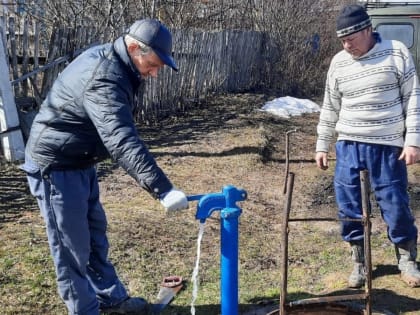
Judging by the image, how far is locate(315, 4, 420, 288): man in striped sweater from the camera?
3.41 metres

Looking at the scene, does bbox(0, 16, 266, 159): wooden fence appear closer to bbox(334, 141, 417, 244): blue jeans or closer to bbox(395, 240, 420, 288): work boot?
bbox(334, 141, 417, 244): blue jeans

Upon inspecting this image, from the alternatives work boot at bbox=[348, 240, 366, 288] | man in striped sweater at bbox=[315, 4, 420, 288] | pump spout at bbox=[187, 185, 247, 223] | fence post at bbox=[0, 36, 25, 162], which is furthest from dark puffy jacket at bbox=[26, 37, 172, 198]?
fence post at bbox=[0, 36, 25, 162]

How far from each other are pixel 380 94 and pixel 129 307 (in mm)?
1954

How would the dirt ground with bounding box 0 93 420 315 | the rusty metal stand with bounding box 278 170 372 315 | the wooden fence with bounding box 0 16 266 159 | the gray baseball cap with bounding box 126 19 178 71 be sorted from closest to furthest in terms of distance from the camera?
the gray baseball cap with bounding box 126 19 178 71, the rusty metal stand with bounding box 278 170 372 315, the dirt ground with bounding box 0 93 420 315, the wooden fence with bounding box 0 16 266 159

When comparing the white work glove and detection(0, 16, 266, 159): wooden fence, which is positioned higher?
detection(0, 16, 266, 159): wooden fence

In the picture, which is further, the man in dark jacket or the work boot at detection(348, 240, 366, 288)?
the work boot at detection(348, 240, 366, 288)

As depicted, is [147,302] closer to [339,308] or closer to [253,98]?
[339,308]

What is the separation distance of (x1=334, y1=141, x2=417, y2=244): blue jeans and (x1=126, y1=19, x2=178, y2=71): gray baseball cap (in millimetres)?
1472

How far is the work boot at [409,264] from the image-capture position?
3779 millimetres

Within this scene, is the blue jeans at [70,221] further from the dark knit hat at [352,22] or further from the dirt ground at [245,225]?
the dark knit hat at [352,22]

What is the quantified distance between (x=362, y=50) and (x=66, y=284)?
213 centimetres

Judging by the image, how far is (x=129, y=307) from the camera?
348cm

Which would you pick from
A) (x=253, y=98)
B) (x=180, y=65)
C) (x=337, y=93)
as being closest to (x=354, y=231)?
(x=337, y=93)

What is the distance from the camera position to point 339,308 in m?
3.30
